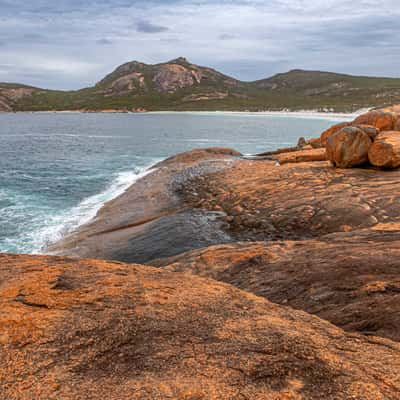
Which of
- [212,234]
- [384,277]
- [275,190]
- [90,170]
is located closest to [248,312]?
[384,277]

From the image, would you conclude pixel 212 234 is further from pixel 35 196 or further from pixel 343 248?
pixel 35 196

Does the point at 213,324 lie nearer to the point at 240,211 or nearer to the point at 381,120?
the point at 240,211

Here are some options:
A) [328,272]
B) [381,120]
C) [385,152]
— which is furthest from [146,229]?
[381,120]

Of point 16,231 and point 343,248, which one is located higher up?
point 343,248

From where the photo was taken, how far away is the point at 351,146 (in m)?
18.8

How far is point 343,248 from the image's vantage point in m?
8.07

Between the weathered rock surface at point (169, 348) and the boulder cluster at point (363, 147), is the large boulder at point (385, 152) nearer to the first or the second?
the boulder cluster at point (363, 147)

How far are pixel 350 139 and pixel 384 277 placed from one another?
13.9 m

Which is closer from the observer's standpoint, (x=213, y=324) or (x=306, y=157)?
(x=213, y=324)

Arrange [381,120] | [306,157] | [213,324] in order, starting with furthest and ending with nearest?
1. [306,157]
2. [381,120]
3. [213,324]

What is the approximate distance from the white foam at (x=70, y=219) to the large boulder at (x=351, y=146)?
14.0m

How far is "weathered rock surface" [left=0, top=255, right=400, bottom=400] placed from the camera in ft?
10.9

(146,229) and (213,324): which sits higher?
(213,324)

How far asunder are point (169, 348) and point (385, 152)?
1703cm
